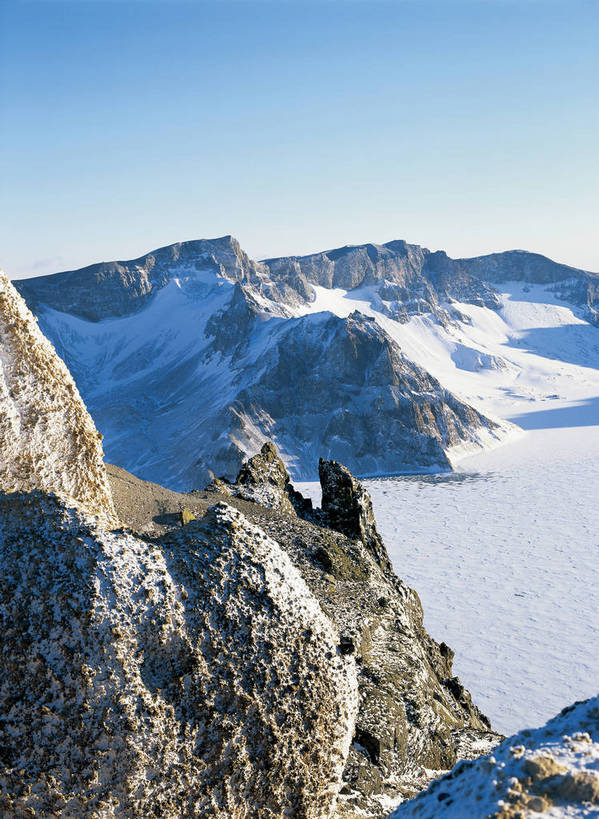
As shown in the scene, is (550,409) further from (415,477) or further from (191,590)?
(191,590)

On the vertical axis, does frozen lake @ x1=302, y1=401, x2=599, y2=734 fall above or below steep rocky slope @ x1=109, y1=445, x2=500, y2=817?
below

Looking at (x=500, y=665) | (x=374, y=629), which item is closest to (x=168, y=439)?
(x=500, y=665)

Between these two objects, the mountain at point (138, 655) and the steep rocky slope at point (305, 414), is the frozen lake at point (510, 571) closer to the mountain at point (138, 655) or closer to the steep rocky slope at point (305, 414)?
the steep rocky slope at point (305, 414)

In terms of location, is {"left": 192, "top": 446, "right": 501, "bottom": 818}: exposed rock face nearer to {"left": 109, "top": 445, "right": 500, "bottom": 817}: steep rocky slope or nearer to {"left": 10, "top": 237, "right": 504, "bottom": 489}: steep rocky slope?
{"left": 109, "top": 445, "right": 500, "bottom": 817}: steep rocky slope

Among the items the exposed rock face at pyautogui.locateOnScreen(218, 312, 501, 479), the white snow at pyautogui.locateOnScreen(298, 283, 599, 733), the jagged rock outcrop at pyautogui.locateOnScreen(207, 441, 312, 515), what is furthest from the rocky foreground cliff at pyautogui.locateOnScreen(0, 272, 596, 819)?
the exposed rock face at pyautogui.locateOnScreen(218, 312, 501, 479)

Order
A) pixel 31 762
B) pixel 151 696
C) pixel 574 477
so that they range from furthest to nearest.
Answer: pixel 574 477
pixel 151 696
pixel 31 762

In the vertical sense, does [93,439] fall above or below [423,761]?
above
